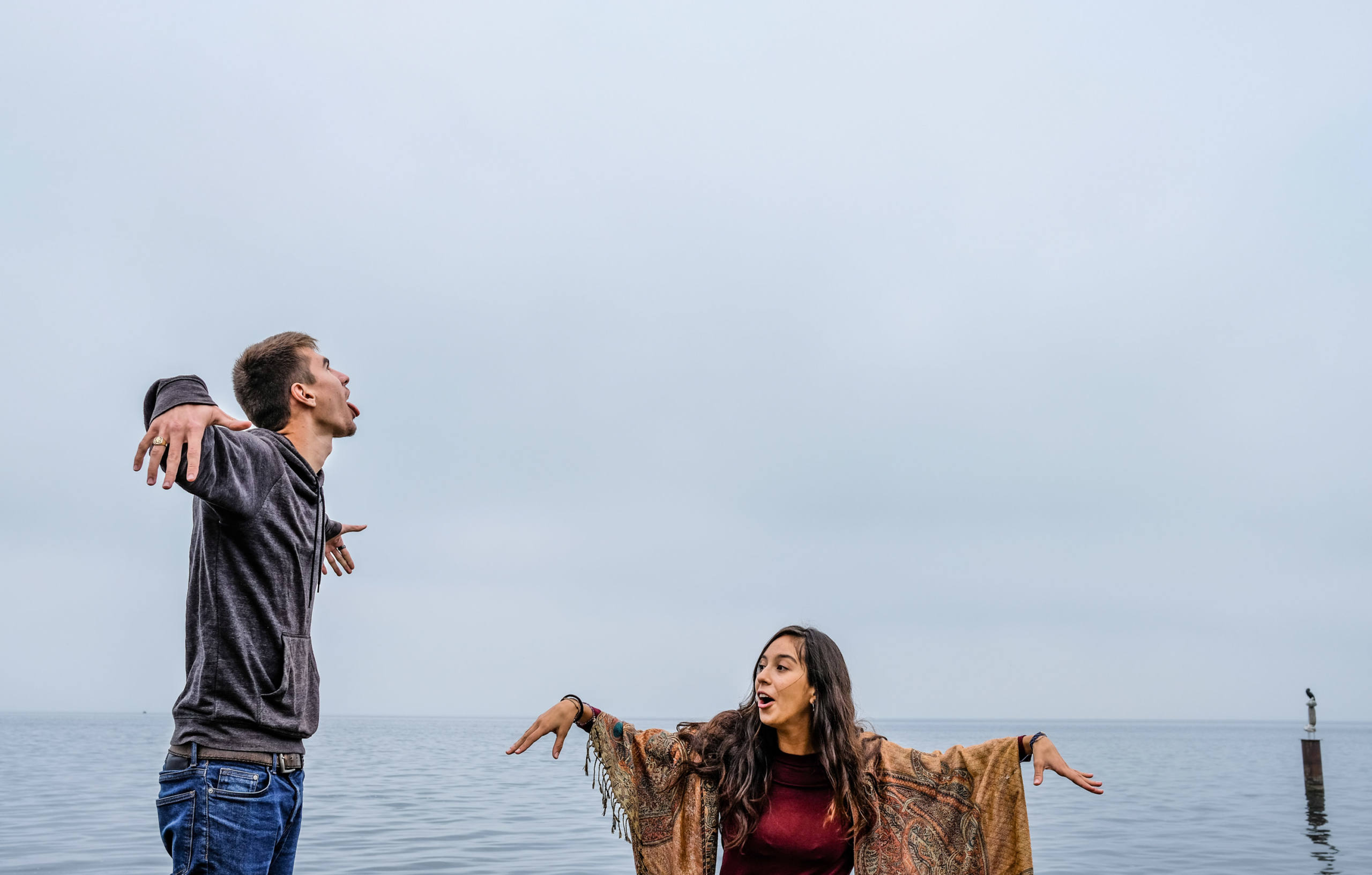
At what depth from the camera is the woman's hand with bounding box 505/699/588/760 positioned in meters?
4.62

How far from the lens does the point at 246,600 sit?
3.00m

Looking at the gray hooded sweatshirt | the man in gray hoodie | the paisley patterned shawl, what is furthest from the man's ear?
the paisley patterned shawl

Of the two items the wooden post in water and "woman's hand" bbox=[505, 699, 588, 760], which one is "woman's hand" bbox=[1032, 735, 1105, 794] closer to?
"woman's hand" bbox=[505, 699, 588, 760]

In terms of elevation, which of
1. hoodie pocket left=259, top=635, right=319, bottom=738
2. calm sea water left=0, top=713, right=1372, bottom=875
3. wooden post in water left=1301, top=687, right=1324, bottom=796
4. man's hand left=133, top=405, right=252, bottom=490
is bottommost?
calm sea water left=0, top=713, right=1372, bottom=875

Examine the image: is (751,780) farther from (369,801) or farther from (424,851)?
(369,801)

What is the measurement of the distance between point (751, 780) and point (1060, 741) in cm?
9406

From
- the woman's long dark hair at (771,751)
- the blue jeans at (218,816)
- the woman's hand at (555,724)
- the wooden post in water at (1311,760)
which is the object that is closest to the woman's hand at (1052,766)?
the woman's long dark hair at (771,751)

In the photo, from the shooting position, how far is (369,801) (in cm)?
2284

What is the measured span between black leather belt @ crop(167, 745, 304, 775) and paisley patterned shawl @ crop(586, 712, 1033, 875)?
240 cm

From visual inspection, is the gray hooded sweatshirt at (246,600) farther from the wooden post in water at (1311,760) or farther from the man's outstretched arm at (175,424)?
the wooden post in water at (1311,760)

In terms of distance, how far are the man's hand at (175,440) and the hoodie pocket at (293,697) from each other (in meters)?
0.67

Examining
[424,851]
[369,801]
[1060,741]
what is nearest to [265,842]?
[424,851]

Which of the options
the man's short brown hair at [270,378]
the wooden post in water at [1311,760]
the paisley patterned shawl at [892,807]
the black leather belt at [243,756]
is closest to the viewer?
the black leather belt at [243,756]

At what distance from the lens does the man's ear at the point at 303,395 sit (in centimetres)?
345
